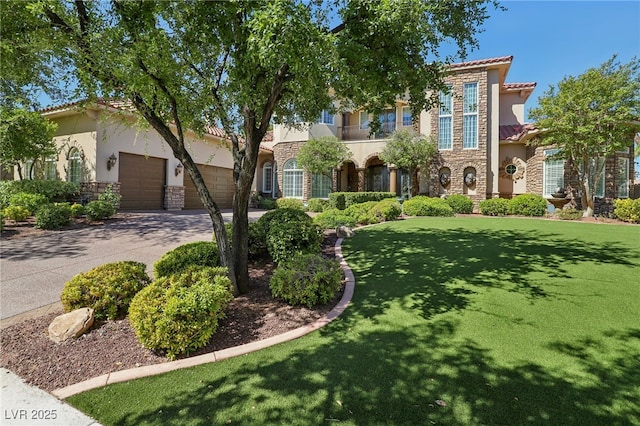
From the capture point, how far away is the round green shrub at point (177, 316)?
318 cm

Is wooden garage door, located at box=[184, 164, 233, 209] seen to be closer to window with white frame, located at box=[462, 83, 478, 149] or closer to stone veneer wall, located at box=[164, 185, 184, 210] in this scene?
stone veneer wall, located at box=[164, 185, 184, 210]

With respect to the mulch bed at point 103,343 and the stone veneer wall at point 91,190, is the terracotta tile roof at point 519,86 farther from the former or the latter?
the stone veneer wall at point 91,190

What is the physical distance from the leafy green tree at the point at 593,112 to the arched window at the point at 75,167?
21.1m

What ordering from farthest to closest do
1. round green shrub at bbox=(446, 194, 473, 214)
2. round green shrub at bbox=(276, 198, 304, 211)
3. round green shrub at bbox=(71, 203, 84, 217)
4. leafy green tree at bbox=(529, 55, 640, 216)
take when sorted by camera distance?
round green shrub at bbox=(276, 198, 304, 211) < round green shrub at bbox=(446, 194, 473, 214) < leafy green tree at bbox=(529, 55, 640, 216) < round green shrub at bbox=(71, 203, 84, 217)

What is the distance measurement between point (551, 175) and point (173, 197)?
832 inches

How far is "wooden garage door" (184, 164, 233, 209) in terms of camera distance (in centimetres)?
1823

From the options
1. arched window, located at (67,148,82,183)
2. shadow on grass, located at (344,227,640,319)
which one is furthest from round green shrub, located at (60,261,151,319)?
arched window, located at (67,148,82,183)

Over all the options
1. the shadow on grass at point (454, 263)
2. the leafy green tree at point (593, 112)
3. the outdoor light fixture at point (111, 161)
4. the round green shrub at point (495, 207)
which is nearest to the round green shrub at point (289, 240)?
the shadow on grass at point (454, 263)

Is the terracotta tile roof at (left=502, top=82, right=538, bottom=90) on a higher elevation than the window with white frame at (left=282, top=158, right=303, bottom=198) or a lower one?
higher

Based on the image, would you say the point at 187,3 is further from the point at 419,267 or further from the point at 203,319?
the point at 419,267

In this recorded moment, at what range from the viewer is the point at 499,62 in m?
17.7

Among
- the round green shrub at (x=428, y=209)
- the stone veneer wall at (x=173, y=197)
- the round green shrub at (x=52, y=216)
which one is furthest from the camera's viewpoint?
the stone veneer wall at (x=173, y=197)

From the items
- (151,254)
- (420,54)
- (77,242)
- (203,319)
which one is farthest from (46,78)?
(420,54)

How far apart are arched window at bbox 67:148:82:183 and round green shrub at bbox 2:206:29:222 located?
14.3ft
